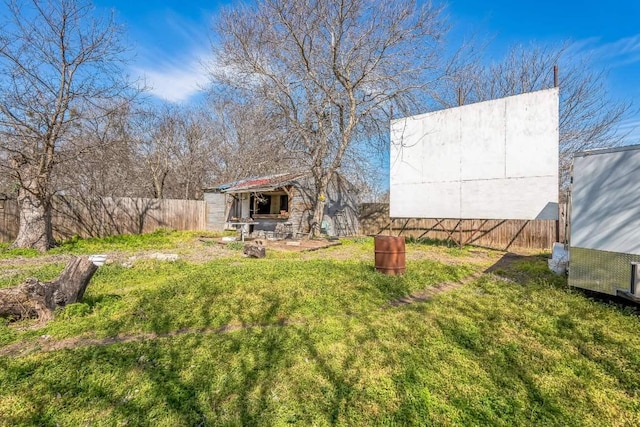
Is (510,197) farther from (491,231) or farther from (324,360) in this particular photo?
(324,360)

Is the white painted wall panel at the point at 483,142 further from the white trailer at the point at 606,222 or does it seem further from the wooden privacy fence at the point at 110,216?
the wooden privacy fence at the point at 110,216

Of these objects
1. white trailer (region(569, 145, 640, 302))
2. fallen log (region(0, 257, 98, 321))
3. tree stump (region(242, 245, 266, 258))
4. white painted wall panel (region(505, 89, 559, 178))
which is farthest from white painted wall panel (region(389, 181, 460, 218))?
fallen log (region(0, 257, 98, 321))

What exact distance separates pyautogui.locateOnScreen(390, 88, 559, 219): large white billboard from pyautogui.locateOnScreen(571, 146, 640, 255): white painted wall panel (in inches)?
182

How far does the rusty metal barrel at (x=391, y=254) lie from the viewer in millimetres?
6438

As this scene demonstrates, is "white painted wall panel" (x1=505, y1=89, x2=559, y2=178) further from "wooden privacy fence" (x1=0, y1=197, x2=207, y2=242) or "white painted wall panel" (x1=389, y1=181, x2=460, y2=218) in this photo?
"wooden privacy fence" (x1=0, y1=197, x2=207, y2=242)

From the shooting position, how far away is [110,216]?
13.3m

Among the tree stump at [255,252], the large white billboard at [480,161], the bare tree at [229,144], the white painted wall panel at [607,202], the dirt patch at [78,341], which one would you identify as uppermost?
the bare tree at [229,144]

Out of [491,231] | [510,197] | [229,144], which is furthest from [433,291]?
[229,144]

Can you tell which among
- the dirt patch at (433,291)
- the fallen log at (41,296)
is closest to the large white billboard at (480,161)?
the dirt patch at (433,291)

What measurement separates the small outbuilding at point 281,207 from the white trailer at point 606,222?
430 inches

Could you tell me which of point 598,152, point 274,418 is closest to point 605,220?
point 598,152

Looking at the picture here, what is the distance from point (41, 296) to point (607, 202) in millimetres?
8062

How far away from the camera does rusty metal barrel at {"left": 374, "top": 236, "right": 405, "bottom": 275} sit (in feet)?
21.1

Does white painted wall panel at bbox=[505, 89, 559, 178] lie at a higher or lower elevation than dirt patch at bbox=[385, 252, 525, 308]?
higher
